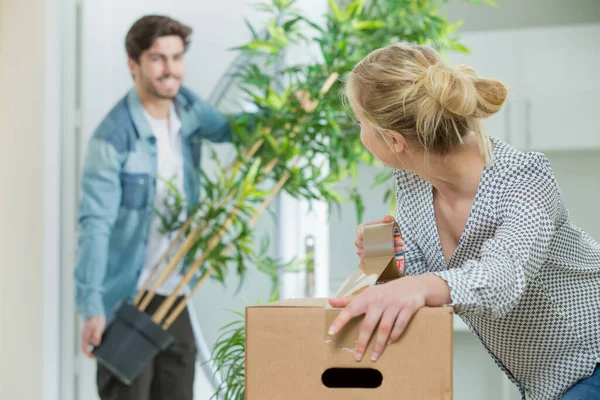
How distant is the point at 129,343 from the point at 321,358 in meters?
1.90

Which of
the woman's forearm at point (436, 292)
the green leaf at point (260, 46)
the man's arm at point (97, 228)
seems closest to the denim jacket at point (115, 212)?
the man's arm at point (97, 228)

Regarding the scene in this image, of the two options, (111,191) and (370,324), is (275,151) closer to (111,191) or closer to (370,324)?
(111,191)

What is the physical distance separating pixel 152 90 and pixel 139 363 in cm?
102

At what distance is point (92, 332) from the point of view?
2688 millimetres

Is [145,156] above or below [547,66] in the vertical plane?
below

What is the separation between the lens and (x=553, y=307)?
112cm

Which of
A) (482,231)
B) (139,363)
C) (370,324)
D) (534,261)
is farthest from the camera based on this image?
(139,363)

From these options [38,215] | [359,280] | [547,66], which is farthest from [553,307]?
[547,66]

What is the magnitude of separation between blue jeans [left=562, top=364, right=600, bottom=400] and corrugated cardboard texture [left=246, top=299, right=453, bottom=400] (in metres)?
0.34

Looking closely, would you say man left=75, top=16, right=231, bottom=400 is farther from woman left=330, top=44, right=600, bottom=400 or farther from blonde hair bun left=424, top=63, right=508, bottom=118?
blonde hair bun left=424, top=63, right=508, bottom=118

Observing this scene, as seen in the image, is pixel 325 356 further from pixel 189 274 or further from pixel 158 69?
pixel 158 69

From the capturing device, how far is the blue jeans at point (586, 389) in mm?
1097

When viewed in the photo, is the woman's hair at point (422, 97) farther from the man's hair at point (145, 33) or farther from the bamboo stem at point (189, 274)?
the man's hair at point (145, 33)

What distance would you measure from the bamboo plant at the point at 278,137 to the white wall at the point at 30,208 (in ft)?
1.27
